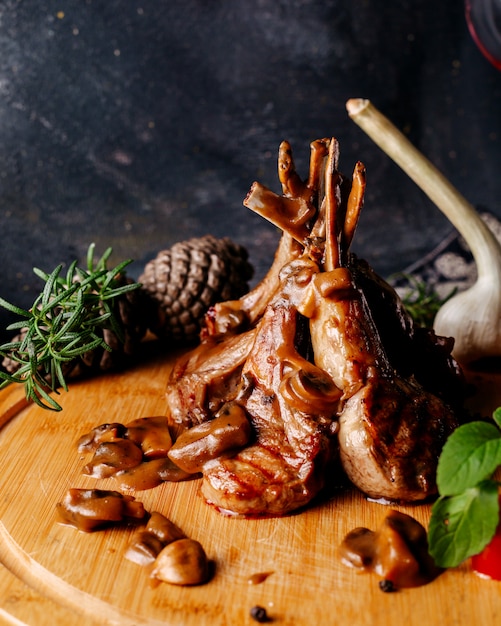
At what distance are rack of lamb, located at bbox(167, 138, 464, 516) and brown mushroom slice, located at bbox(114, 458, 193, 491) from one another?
0.27ft

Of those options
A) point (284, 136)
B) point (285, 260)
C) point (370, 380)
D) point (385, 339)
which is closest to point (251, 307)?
point (285, 260)

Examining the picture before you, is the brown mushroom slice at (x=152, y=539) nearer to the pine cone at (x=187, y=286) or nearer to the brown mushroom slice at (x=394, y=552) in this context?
the brown mushroom slice at (x=394, y=552)

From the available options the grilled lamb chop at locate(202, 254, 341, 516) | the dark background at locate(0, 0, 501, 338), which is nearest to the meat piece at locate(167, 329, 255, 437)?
the grilled lamb chop at locate(202, 254, 341, 516)

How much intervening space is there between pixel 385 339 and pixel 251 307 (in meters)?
0.57

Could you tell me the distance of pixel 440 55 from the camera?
542cm

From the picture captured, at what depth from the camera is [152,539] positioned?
247 cm

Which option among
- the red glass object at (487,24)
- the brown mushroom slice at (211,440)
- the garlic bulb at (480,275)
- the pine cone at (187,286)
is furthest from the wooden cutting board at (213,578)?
the red glass object at (487,24)

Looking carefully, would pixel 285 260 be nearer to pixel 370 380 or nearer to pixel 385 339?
pixel 385 339

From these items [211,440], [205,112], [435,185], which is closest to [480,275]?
[435,185]

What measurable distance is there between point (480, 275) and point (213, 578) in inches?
80.9

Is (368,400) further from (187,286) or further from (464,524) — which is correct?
(187,286)

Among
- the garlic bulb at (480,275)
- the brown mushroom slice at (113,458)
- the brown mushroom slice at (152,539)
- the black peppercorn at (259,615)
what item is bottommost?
the garlic bulb at (480,275)

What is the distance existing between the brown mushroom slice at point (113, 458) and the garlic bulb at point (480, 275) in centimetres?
160

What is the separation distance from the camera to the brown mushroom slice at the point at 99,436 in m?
3.04
